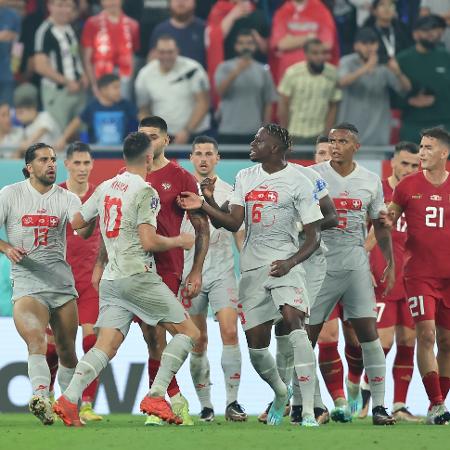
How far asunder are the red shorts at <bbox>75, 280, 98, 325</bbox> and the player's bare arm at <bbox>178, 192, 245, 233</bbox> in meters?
2.47

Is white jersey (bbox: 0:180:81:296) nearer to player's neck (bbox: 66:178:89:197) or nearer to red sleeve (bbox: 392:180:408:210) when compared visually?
player's neck (bbox: 66:178:89:197)

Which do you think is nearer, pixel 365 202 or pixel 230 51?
pixel 365 202

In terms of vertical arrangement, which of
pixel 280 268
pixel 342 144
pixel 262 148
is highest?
pixel 342 144

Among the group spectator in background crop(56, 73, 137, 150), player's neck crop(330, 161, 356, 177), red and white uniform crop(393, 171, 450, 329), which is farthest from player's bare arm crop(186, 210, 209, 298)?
spectator in background crop(56, 73, 137, 150)

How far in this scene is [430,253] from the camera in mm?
11609

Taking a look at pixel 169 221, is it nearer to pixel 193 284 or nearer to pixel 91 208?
pixel 193 284

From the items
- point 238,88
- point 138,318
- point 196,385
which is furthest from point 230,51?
point 138,318

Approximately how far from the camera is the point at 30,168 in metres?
11.1

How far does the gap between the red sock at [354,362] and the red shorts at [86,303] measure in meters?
2.49

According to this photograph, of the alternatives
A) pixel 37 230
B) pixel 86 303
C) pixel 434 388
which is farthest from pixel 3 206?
pixel 434 388

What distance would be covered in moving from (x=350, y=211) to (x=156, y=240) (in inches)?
90.1

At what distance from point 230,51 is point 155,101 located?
1153 mm

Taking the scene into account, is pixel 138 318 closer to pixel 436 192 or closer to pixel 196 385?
pixel 196 385

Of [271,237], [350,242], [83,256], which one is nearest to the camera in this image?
[271,237]
